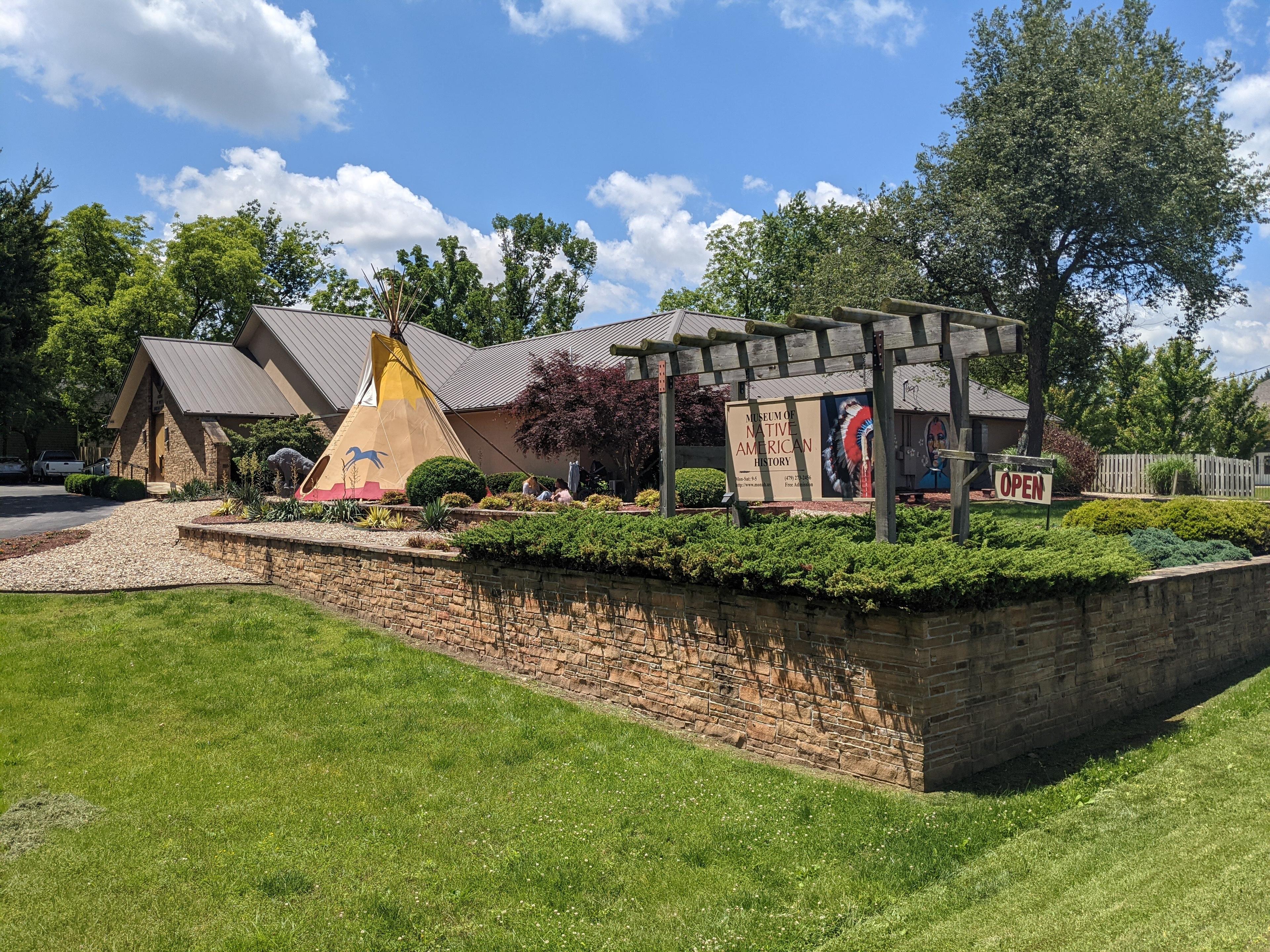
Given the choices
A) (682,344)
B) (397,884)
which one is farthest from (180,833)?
(682,344)

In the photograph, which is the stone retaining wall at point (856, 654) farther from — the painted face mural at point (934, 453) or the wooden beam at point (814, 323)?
the painted face mural at point (934, 453)

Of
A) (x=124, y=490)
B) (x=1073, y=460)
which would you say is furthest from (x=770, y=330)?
(x=124, y=490)

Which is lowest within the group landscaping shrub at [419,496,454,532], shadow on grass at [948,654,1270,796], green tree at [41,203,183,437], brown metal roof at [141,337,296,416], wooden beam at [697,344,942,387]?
shadow on grass at [948,654,1270,796]

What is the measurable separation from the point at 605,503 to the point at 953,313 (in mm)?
11276

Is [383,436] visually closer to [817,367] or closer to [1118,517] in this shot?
[817,367]

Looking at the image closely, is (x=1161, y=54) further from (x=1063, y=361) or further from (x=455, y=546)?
(x=455, y=546)

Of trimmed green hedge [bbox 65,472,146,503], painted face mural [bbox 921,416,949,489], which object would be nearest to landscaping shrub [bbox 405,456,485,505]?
trimmed green hedge [bbox 65,472,146,503]

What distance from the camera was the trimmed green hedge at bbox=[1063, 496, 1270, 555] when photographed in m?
11.0

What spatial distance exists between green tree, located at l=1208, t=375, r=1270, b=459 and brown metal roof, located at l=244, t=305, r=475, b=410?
2907cm

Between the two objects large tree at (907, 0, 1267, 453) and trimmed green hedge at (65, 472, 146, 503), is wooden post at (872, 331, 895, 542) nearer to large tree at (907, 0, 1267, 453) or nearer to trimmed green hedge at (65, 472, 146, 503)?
large tree at (907, 0, 1267, 453)

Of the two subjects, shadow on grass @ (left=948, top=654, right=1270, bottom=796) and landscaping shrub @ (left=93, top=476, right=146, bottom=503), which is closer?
shadow on grass @ (left=948, top=654, right=1270, bottom=796)

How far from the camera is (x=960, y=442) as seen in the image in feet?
23.5

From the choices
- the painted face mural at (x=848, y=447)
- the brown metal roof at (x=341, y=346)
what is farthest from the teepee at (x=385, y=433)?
the painted face mural at (x=848, y=447)

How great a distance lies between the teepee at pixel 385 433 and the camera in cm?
2053
